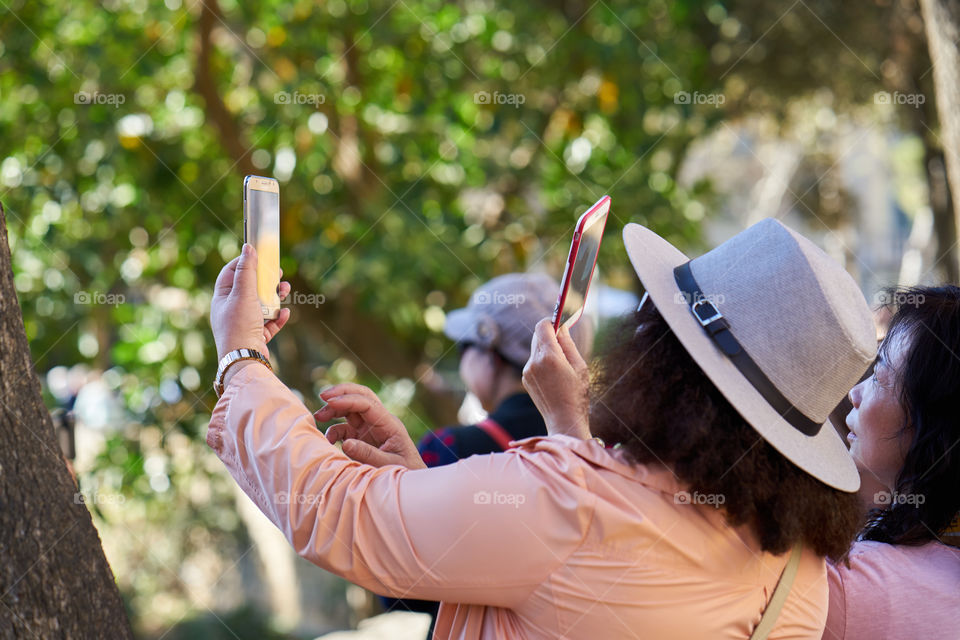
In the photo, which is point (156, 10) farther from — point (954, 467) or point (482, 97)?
point (954, 467)

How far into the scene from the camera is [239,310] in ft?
4.70

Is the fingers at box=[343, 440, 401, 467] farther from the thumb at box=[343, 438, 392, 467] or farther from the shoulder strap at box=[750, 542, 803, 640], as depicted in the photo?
the shoulder strap at box=[750, 542, 803, 640]

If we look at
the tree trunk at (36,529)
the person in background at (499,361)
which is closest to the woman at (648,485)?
the tree trunk at (36,529)

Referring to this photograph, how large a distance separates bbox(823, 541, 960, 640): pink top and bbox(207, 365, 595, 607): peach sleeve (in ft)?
2.34

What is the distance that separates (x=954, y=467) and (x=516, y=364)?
1304 millimetres

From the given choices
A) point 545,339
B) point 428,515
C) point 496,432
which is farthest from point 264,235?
point 496,432

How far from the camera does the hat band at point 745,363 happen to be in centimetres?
132

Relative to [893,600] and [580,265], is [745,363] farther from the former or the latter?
[893,600]

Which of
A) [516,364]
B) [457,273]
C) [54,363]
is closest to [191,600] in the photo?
[54,363]

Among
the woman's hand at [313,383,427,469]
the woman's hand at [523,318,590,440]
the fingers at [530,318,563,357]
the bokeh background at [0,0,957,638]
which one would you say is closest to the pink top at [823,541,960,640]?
the woman's hand at [523,318,590,440]

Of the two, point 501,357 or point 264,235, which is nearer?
point 264,235

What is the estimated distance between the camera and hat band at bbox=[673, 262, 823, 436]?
132 cm

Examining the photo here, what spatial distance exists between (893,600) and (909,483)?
23 centimetres

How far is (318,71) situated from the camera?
15.3ft
